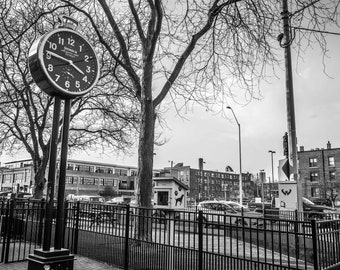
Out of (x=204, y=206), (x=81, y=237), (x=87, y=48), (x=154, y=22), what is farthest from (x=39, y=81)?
(x=204, y=206)

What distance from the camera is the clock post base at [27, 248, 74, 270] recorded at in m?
4.37

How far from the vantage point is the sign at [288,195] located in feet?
33.5

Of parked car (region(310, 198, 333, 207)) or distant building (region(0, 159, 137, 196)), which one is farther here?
distant building (region(0, 159, 137, 196))

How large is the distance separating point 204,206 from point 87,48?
24192 mm

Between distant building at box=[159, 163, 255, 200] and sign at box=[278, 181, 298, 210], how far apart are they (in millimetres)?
90139

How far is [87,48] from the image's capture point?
5508 mm

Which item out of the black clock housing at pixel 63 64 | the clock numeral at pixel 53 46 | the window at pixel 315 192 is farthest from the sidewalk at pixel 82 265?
the window at pixel 315 192

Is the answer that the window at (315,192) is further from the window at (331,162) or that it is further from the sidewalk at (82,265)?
the sidewalk at (82,265)

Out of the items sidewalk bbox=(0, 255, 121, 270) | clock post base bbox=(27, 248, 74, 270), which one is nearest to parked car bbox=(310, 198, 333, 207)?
sidewalk bbox=(0, 255, 121, 270)

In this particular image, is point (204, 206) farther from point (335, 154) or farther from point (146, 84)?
point (335, 154)

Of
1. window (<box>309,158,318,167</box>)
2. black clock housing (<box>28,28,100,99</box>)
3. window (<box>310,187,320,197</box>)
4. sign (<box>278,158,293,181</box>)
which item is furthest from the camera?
window (<box>309,158,318,167</box>)

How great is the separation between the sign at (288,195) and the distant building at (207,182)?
9014 centimetres

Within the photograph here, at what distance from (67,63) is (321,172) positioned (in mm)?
60146

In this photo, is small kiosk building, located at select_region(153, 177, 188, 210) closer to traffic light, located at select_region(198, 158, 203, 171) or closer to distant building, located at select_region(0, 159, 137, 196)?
distant building, located at select_region(0, 159, 137, 196)
